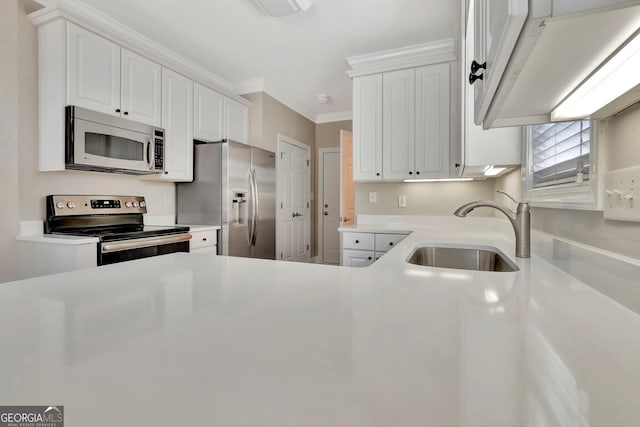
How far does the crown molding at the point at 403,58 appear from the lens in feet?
9.15

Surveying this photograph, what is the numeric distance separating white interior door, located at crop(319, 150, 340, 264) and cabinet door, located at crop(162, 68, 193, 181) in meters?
2.61

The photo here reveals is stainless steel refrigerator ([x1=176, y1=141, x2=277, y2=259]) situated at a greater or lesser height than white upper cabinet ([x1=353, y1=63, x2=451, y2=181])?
lesser

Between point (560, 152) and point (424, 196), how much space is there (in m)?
1.86

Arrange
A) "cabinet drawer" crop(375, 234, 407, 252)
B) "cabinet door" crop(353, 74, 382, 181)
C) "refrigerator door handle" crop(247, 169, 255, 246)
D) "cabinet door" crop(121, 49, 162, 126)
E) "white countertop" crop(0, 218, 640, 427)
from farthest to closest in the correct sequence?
"refrigerator door handle" crop(247, 169, 255, 246), "cabinet door" crop(353, 74, 382, 181), "cabinet drawer" crop(375, 234, 407, 252), "cabinet door" crop(121, 49, 162, 126), "white countertop" crop(0, 218, 640, 427)

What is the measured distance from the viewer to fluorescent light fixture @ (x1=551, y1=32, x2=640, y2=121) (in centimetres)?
56

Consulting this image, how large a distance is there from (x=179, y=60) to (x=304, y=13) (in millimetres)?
1474

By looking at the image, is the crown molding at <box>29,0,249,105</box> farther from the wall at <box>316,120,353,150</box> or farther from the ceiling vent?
the wall at <box>316,120,353,150</box>

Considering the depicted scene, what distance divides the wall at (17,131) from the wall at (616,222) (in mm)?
3034

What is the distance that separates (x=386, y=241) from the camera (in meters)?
2.65

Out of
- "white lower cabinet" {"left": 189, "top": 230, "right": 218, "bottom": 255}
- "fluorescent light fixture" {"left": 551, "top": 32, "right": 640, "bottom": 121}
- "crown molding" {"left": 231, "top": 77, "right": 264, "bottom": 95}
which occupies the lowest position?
"white lower cabinet" {"left": 189, "top": 230, "right": 218, "bottom": 255}

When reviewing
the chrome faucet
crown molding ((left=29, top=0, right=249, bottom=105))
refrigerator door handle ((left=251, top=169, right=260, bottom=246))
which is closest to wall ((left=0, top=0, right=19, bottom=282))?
crown molding ((left=29, top=0, right=249, bottom=105))

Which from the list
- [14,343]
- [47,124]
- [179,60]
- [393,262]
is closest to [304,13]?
[179,60]

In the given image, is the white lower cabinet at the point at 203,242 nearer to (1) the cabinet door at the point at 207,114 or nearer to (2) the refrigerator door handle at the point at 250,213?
(2) the refrigerator door handle at the point at 250,213

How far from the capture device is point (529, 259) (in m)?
1.27
